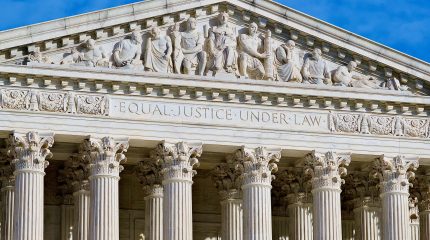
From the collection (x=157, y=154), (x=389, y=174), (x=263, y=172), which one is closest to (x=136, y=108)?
(x=157, y=154)

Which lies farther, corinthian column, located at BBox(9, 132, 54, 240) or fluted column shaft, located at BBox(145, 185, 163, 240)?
fluted column shaft, located at BBox(145, 185, 163, 240)

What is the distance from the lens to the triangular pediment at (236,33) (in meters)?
53.1

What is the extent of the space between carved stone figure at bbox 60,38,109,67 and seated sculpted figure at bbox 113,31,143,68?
441 mm

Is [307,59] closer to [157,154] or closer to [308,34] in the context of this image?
[308,34]

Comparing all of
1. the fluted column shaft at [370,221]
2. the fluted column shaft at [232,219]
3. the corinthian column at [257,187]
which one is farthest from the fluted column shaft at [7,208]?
the fluted column shaft at [370,221]

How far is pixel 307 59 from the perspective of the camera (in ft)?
186

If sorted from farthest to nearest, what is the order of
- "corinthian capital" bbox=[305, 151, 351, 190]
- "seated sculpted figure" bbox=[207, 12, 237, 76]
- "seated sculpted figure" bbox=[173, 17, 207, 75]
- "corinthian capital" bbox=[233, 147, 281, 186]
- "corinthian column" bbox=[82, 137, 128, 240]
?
"corinthian capital" bbox=[305, 151, 351, 190] → "seated sculpted figure" bbox=[207, 12, 237, 76] → "corinthian capital" bbox=[233, 147, 281, 186] → "seated sculpted figure" bbox=[173, 17, 207, 75] → "corinthian column" bbox=[82, 137, 128, 240]

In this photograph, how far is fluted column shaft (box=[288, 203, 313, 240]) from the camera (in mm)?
58625

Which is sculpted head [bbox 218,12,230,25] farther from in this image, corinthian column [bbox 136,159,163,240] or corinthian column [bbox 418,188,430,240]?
corinthian column [bbox 418,188,430,240]

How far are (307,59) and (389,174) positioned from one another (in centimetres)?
547

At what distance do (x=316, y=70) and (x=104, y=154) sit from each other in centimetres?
916

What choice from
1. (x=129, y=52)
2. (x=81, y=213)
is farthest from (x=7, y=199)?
(x=129, y=52)

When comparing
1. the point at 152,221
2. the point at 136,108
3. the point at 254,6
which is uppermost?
the point at 254,6

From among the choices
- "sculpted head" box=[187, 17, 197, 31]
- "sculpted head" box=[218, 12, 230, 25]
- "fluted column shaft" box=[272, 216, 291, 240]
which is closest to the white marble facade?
"sculpted head" box=[218, 12, 230, 25]
